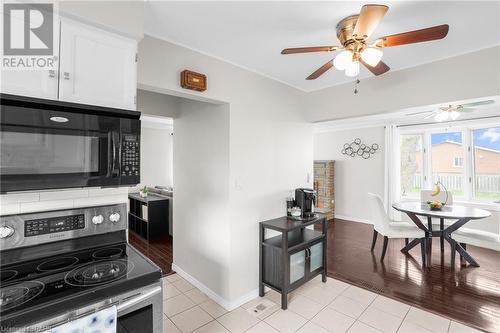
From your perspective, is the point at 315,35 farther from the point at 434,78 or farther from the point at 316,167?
the point at 316,167

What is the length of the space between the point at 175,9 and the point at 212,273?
254 cm

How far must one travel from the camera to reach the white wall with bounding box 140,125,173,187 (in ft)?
22.3

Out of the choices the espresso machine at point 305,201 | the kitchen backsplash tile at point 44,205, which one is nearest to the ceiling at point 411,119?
the espresso machine at point 305,201

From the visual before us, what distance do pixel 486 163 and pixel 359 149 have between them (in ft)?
7.83

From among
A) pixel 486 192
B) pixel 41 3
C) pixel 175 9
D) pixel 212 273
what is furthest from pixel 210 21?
→ pixel 486 192

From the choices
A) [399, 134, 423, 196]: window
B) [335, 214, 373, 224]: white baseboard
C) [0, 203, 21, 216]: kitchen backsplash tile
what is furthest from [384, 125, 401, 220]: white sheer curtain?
[0, 203, 21, 216]: kitchen backsplash tile

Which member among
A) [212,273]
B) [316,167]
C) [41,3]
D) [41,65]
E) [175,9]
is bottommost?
[212,273]

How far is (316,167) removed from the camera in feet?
21.4

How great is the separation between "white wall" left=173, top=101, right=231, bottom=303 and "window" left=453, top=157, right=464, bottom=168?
5.41 m

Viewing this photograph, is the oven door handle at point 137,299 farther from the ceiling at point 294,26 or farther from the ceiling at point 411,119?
the ceiling at point 411,119

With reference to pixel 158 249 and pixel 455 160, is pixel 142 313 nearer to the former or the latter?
pixel 158 249

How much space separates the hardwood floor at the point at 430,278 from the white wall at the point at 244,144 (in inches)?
54.4

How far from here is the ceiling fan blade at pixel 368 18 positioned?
4.36 ft

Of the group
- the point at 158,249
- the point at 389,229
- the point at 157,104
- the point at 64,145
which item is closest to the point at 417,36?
the point at 64,145
